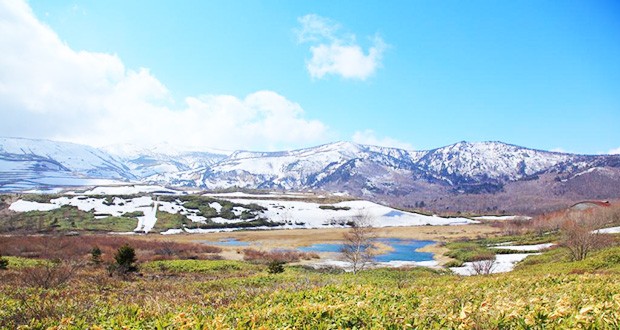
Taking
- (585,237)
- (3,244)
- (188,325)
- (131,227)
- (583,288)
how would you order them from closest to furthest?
(188,325)
(583,288)
(585,237)
(3,244)
(131,227)

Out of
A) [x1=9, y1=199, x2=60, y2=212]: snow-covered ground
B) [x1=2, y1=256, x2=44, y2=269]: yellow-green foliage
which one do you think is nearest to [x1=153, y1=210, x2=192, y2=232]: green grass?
[x1=9, y1=199, x2=60, y2=212]: snow-covered ground

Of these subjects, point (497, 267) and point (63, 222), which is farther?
point (63, 222)

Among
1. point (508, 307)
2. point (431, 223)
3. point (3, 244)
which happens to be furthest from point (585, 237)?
point (431, 223)

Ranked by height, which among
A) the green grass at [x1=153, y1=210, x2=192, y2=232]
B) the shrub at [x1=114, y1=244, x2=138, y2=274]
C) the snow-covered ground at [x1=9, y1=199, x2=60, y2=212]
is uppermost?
the shrub at [x1=114, y1=244, x2=138, y2=274]

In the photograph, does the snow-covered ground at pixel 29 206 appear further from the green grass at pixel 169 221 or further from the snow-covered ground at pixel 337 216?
the snow-covered ground at pixel 337 216

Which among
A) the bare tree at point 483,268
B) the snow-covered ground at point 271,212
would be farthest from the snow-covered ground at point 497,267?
the snow-covered ground at point 271,212

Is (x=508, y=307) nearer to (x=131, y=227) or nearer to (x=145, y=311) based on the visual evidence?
(x=145, y=311)

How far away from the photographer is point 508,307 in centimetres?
413

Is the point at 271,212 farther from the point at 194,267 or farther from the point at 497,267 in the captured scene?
the point at 497,267

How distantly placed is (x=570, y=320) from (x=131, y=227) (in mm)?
97957

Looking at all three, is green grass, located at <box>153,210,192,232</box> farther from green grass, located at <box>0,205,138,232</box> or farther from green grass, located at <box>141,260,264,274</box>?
green grass, located at <box>141,260,264,274</box>

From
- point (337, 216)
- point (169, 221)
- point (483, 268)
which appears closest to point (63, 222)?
point (169, 221)

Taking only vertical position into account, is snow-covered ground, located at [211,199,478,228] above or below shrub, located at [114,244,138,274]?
below

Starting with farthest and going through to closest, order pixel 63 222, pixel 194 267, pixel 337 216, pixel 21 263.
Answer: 1. pixel 337 216
2. pixel 63 222
3. pixel 194 267
4. pixel 21 263
